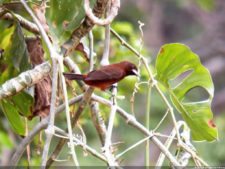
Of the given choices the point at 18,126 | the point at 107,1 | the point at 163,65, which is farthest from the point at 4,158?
the point at 107,1

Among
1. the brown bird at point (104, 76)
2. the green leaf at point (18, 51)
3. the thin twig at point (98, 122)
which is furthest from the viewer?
the green leaf at point (18, 51)

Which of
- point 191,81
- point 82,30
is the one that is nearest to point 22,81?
point 82,30

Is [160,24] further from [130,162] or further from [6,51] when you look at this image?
[6,51]

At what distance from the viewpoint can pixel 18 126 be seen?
140 cm

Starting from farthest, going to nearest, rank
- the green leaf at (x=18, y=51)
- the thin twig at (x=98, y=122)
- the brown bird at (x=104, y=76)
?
1. the green leaf at (x=18, y=51)
2. the thin twig at (x=98, y=122)
3. the brown bird at (x=104, y=76)

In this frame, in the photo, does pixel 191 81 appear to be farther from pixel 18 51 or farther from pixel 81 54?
pixel 18 51

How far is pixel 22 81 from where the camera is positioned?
3.76ft

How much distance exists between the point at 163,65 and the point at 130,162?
408 centimetres

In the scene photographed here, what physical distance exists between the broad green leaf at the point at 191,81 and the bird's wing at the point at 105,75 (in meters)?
0.20

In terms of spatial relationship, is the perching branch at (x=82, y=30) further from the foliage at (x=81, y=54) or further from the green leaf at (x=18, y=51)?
the green leaf at (x=18, y=51)

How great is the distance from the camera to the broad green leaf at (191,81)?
1.26 meters

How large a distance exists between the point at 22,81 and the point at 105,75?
17 centimetres

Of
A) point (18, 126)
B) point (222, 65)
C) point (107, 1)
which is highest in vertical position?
point (107, 1)

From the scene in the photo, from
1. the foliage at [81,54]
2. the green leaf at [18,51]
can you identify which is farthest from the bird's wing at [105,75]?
the green leaf at [18,51]
